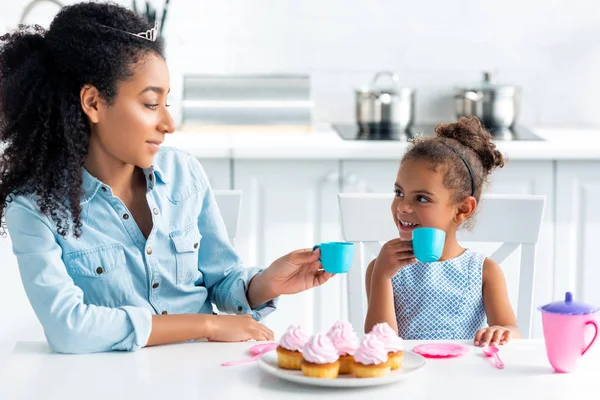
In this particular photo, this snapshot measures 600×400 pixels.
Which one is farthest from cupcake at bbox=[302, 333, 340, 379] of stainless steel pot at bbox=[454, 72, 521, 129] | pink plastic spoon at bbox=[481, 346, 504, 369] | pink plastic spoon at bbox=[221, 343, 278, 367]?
stainless steel pot at bbox=[454, 72, 521, 129]

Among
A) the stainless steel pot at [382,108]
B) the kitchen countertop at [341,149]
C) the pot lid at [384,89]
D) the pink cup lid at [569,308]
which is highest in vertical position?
the pot lid at [384,89]

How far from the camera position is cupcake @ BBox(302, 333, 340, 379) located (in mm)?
1280

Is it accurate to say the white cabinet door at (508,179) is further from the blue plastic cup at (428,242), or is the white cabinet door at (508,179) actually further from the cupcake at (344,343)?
the cupcake at (344,343)

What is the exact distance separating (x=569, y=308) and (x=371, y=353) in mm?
288

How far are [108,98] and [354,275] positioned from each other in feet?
2.00

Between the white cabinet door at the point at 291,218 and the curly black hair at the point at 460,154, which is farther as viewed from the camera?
the white cabinet door at the point at 291,218

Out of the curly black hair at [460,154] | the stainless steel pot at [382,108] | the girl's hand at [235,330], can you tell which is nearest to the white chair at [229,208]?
the curly black hair at [460,154]

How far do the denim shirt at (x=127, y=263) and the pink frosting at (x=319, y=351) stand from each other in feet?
1.05

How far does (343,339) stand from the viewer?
133 centimetres

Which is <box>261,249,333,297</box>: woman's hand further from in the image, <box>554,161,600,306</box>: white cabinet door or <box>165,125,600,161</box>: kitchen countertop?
<box>554,161,600,306</box>: white cabinet door

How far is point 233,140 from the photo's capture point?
3139 millimetres

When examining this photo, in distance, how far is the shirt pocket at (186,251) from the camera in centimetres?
179

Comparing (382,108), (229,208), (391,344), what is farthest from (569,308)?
(382,108)

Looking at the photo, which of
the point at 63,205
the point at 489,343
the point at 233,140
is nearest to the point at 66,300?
the point at 63,205
